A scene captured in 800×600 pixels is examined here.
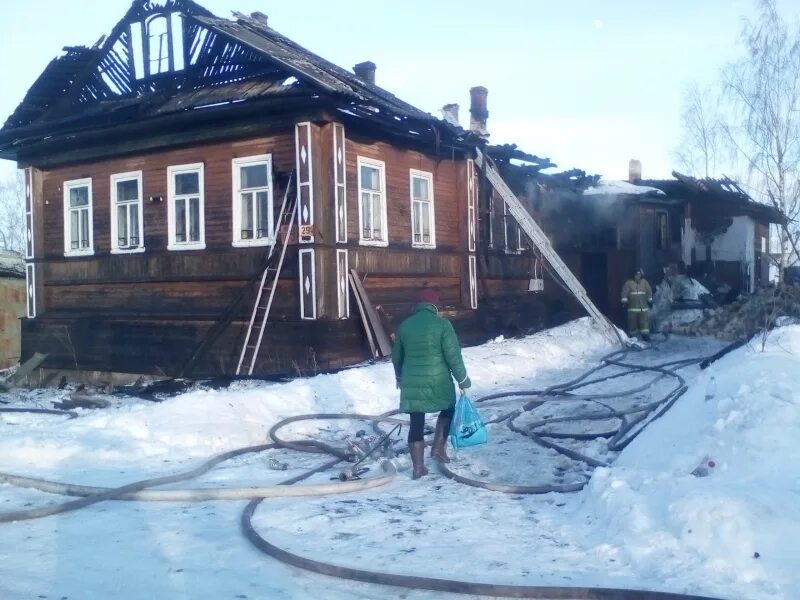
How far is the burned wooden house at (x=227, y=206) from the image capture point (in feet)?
43.4

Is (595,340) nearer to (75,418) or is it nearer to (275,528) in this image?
(75,418)

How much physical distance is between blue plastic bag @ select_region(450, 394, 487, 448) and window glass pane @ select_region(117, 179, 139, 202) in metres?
11.1

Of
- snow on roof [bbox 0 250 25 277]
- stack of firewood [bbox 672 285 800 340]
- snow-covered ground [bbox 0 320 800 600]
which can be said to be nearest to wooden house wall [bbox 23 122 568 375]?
snow on roof [bbox 0 250 25 277]

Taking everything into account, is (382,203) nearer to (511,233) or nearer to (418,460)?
(511,233)

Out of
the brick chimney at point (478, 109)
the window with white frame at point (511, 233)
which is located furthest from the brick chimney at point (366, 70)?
the window with white frame at point (511, 233)

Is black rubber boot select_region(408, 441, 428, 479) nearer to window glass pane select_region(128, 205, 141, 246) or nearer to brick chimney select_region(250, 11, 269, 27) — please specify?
window glass pane select_region(128, 205, 141, 246)

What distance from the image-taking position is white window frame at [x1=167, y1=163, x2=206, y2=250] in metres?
14.6

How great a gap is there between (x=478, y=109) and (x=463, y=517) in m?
17.7

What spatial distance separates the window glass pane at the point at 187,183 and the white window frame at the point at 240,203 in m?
1.04

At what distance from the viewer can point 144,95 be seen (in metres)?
15.8

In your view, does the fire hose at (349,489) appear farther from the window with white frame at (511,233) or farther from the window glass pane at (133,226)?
the window with white frame at (511,233)

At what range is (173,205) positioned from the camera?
15148mm

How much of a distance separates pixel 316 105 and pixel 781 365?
8.61 meters

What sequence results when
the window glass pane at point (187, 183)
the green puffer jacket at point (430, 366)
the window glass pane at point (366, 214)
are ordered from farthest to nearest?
the window glass pane at point (187, 183) → the window glass pane at point (366, 214) → the green puffer jacket at point (430, 366)
